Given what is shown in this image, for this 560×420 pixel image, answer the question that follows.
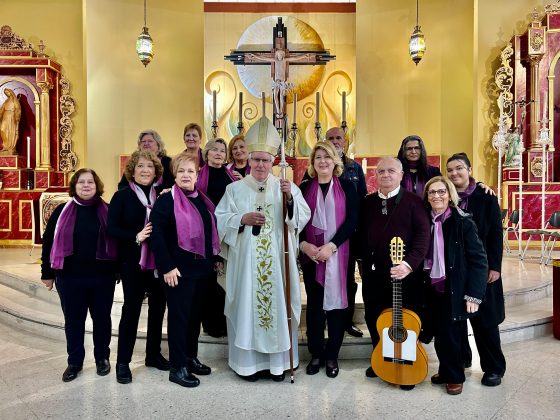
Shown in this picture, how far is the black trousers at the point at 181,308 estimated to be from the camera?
10.3 feet

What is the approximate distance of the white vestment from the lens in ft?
10.6

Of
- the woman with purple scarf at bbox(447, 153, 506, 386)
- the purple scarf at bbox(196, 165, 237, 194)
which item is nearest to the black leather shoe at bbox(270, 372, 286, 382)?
the woman with purple scarf at bbox(447, 153, 506, 386)

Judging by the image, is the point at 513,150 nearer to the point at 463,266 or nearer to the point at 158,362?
the point at 463,266

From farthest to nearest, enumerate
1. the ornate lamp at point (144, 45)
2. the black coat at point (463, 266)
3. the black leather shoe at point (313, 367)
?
the ornate lamp at point (144, 45), the black leather shoe at point (313, 367), the black coat at point (463, 266)

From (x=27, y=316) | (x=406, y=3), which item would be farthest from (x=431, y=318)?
(x=406, y=3)

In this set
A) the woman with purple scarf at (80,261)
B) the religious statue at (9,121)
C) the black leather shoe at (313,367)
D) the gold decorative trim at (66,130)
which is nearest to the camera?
the woman with purple scarf at (80,261)

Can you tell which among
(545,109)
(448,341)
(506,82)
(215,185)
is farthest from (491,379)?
(506,82)

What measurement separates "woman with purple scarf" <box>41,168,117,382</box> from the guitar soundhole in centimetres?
181

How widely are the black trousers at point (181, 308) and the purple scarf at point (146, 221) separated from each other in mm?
170

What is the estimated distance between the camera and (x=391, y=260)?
3102mm

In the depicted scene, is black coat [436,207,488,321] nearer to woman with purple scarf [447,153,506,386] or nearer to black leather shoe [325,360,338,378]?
woman with purple scarf [447,153,506,386]

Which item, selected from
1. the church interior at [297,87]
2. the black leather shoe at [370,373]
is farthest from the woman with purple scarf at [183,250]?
the church interior at [297,87]

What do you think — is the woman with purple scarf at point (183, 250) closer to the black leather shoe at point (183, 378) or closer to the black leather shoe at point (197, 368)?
the black leather shoe at point (183, 378)

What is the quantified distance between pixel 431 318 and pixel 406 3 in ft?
26.6
